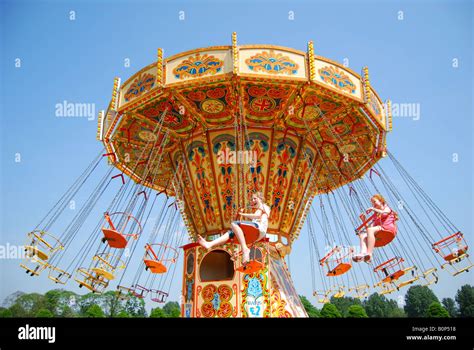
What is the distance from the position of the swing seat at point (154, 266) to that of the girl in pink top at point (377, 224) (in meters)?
4.57

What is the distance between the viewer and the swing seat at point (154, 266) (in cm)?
1011

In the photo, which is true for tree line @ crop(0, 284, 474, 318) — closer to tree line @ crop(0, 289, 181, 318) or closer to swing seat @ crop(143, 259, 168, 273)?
tree line @ crop(0, 289, 181, 318)

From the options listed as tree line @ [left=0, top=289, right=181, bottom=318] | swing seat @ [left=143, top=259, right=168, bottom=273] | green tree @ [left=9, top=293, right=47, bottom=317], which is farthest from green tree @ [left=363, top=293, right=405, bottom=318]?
swing seat @ [left=143, top=259, right=168, bottom=273]

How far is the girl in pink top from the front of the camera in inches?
318

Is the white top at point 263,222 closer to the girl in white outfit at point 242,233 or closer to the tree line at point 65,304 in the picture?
the girl in white outfit at point 242,233

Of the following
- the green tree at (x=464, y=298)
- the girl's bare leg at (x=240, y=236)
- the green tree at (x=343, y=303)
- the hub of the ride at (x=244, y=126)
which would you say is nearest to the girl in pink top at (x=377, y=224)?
the girl's bare leg at (x=240, y=236)

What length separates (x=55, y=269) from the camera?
33.8 feet

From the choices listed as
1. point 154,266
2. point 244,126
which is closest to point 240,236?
point 154,266

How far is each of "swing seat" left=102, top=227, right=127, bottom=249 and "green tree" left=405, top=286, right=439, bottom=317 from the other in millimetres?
43124

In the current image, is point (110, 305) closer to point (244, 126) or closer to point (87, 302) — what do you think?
point (87, 302)

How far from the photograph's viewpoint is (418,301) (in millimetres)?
46406

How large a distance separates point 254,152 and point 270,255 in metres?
2.90
